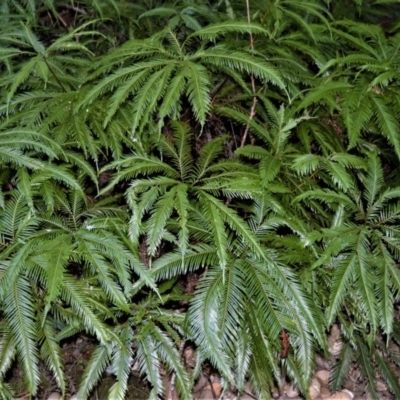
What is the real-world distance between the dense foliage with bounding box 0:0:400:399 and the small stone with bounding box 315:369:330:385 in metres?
0.14

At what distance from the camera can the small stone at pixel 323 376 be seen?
2275 mm

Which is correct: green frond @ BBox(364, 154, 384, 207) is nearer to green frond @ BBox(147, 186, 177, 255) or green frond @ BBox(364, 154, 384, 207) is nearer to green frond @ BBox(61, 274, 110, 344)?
green frond @ BBox(147, 186, 177, 255)

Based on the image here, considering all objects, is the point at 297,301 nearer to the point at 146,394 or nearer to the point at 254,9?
the point at 146,394

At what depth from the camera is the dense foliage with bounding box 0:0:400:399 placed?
185 cm

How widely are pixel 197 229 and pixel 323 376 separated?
2.88 ft

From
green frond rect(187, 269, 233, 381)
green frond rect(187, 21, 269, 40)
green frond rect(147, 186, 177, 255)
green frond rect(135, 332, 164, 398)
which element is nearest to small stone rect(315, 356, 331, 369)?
green frond rect(187, 269, 233, 381)

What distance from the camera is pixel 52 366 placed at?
1852 mm

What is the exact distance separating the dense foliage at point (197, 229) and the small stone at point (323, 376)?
0.46 ft

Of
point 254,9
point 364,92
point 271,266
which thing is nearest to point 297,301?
point 271,266

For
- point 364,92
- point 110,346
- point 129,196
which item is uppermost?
point 364,92

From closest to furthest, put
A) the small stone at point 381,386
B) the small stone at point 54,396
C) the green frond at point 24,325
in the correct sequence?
the green frond at point 24,325 → the small stone at point 54,396 → the small stone at point 381,386

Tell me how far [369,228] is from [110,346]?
40.4 inches

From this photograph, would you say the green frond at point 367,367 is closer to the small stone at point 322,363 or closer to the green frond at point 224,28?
the small stone at point 322,363

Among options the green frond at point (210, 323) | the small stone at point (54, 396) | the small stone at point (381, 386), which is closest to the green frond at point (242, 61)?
the green frond at point (210, 323)
